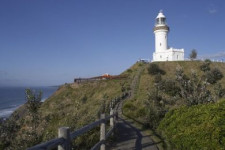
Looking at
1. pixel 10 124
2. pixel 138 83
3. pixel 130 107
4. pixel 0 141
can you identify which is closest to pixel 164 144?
pixel 0 141

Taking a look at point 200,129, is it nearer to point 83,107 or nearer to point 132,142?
point 132,142

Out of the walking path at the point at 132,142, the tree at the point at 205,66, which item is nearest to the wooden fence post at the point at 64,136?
the walking path at the point at 132,142

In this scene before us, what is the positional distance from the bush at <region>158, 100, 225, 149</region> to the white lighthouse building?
5753cm

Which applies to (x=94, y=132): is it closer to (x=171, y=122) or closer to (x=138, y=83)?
(x=171, y=122)

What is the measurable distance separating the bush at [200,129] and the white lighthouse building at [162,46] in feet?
189

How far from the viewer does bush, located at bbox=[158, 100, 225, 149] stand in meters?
4.31

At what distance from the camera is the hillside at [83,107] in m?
8.38

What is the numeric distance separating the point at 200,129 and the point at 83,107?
12.4 metres

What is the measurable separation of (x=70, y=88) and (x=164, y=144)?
4369 centimetres

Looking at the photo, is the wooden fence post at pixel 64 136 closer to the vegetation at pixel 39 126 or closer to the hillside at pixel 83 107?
the vegetation at pixel 39 126

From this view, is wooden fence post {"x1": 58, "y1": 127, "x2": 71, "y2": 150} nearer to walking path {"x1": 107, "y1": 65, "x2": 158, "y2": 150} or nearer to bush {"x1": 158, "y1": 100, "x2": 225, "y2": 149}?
bush {"x1": 158, "y1": 100, "x2": 225, "y2": 149}

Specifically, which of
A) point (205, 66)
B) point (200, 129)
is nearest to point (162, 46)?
point (205, 66)

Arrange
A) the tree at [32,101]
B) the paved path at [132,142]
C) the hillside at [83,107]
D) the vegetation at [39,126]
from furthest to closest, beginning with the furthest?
the tree at [32,101] → the hillside at [83,107] → the paved path at [132,142] → the vegetation at [39,126]

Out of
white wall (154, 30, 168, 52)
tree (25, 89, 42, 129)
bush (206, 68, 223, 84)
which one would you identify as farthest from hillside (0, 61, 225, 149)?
white wall (154, 30, 168, 52)
